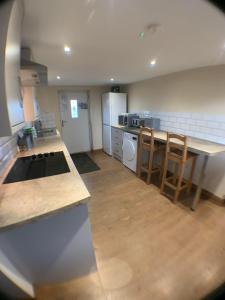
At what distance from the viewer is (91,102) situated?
15.2ft

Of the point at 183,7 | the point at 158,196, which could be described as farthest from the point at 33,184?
the point at 158,196

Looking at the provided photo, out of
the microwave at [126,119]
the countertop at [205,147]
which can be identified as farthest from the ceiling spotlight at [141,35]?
the microwave at [126,119]

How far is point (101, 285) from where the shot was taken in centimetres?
135

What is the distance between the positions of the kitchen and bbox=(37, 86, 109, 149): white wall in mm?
1477

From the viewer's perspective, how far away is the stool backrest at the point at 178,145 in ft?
6.97

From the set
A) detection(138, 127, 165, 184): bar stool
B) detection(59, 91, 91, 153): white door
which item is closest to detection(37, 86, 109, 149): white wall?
detection(59, 91, 91, 153): white door

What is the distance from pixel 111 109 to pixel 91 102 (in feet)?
2.62

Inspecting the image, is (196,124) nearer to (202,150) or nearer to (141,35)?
(202,150)

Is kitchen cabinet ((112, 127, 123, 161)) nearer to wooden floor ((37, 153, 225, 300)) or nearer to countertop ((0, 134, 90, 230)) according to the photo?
wooden floor ((37, 153, 225, 300))

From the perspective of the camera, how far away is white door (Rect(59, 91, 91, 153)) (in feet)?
14.6

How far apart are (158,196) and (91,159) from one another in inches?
88.3

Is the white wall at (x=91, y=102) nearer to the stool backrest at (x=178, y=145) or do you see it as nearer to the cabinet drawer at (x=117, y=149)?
the cabinet drawer at (x=117, y=149)

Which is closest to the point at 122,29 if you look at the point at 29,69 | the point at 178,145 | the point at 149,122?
the point at 29,69

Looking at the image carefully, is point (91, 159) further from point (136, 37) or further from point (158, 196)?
point (136, 37)
